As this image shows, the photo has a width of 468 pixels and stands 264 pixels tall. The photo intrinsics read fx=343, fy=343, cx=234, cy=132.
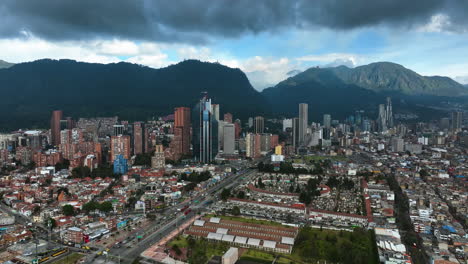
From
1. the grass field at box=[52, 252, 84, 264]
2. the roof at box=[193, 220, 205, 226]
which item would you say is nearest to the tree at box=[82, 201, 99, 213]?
the grass field at box=[52, 252, 84, 264]

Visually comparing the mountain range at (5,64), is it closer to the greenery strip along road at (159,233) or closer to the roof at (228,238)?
the greenery strip along road at (159,233)

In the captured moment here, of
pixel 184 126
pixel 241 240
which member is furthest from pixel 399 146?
pixel 241 240

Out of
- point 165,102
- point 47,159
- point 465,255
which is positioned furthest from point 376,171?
point 165,102

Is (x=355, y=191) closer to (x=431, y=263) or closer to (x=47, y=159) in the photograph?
(x=431, y=263)

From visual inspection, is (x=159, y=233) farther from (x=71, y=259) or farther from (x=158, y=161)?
(x=158, y=161)

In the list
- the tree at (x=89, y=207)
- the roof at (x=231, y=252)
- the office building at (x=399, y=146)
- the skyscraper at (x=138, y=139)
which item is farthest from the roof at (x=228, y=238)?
the office building at (x=399, y=146)

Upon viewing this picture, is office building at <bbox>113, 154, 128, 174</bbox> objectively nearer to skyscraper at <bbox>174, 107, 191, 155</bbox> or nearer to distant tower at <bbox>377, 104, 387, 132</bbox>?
skyscraper at <bbox>174, 107, 191, 155</bbox>
